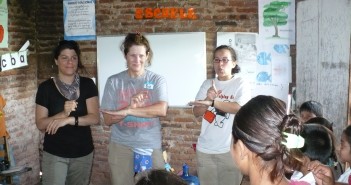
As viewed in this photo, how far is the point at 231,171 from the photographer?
3133 millimetres

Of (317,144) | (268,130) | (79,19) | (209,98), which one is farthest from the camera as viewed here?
(79,19)

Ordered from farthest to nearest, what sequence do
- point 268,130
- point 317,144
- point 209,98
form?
point 209,98, point 317,144, point 268,130

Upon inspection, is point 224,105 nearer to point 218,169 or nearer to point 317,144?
point 218,169

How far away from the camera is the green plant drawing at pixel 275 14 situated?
4363mm

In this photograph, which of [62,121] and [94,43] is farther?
[94,43]

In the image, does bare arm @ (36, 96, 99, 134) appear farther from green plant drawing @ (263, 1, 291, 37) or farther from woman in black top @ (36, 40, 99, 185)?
green plant drawing @ (263, 1, 291, 37)

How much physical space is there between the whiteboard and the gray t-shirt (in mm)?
1737

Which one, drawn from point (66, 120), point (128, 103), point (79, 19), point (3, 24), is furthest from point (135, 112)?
point (79, 19)

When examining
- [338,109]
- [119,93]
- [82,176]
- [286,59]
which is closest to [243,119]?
[119,93]

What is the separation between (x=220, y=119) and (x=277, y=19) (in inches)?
72.5

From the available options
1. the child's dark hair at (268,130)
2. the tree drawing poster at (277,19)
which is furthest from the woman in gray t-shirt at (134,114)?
the tree drawing poster at (277,19)

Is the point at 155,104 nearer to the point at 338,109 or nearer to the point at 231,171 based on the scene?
the point at 231,171

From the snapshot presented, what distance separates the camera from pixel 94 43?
16.6ft

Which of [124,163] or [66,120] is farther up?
[66,120]
